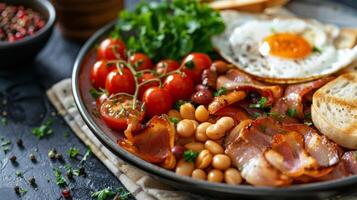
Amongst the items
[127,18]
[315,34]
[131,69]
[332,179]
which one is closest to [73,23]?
[127,18]

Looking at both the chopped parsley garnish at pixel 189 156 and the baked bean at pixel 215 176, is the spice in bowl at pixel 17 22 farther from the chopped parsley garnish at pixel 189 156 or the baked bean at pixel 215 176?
the baked bean at pixel 215 176

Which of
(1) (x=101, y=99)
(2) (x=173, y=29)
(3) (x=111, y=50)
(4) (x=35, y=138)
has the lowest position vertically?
(4) (x=35, y=138)

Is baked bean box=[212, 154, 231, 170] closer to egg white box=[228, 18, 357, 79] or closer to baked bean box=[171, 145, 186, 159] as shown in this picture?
baked bean box=[171, 145, 186, 159]

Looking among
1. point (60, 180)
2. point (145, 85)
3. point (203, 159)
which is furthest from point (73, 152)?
point (203, 159)

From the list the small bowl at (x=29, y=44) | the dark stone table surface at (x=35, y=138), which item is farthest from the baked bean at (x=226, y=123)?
the small bowl at (x=29, y=44)

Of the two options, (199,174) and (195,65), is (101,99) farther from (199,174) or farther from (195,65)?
(199,174)

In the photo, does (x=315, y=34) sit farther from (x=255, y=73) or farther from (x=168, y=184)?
(x=168, y=184)
